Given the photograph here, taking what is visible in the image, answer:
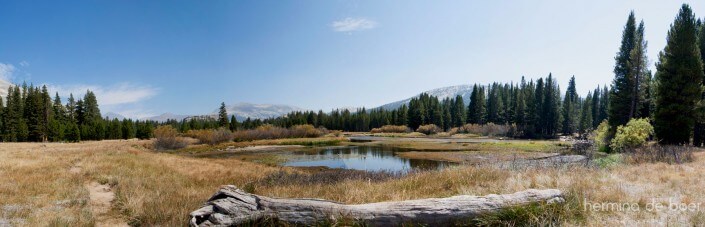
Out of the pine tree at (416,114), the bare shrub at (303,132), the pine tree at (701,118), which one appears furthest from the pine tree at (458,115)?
the pine tree at (701,118)

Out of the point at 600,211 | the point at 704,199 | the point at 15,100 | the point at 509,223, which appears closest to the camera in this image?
the point at 509,223

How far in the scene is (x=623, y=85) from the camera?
39.6 meters

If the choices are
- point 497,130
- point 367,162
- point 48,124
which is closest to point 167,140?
point 48,124

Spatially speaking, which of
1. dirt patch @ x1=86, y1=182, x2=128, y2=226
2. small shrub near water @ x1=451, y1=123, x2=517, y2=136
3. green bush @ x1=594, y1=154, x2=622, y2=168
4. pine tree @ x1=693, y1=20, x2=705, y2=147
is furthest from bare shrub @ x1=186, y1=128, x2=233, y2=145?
pine tree @ x1=693, y1=20, x2=705, y2=147

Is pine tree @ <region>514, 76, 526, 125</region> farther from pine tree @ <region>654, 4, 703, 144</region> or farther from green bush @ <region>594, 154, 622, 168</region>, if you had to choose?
green bush @ <region>594, 154, 622, 168</region>

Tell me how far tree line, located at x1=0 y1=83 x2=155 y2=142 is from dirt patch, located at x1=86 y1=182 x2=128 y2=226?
7343cm

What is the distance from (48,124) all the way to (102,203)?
80.5m

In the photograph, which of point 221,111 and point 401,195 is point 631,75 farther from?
point 221,111

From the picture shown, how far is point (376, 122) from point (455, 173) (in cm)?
11158

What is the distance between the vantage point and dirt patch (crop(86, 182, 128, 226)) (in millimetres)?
7305

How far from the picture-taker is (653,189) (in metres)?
7.46

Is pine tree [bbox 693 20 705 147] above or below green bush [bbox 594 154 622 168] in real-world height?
above

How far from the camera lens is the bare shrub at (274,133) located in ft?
222

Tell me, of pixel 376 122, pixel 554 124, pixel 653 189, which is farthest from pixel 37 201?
pixel 376 122
